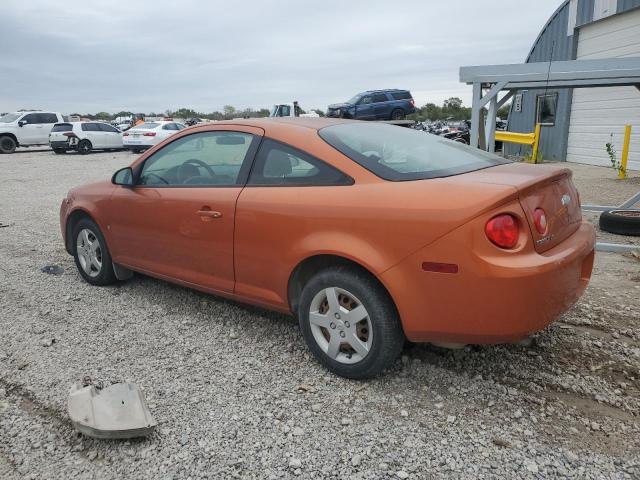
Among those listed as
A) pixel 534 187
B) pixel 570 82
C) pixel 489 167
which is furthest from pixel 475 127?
pixel 534 187

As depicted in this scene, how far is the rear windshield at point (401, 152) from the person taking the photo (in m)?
2.91

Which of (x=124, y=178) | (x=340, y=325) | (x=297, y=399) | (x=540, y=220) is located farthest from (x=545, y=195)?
(x=124, y=178)

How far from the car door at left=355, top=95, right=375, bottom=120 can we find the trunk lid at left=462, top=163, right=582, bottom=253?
2179 centimetres

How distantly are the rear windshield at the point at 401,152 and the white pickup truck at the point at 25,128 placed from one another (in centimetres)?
2644

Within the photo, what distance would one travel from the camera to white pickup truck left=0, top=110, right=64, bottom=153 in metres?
24.9

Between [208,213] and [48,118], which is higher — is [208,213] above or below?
below

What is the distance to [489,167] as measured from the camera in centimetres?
315

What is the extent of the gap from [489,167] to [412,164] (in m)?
0.52

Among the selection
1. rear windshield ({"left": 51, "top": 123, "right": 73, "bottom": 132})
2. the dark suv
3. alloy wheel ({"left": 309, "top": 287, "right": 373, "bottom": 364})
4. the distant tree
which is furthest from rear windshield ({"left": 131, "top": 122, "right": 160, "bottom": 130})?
the distant tree

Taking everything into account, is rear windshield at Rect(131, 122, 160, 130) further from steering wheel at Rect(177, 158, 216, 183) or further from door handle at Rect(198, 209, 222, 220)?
door handle at Rect(198, 209, 222, 220)

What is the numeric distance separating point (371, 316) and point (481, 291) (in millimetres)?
618

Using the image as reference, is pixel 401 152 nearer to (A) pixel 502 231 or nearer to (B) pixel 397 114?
(A) pixel 502 231

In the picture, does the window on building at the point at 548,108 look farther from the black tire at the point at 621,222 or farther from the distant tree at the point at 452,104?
the distant tree at the point at 452,104

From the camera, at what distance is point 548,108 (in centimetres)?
1689
